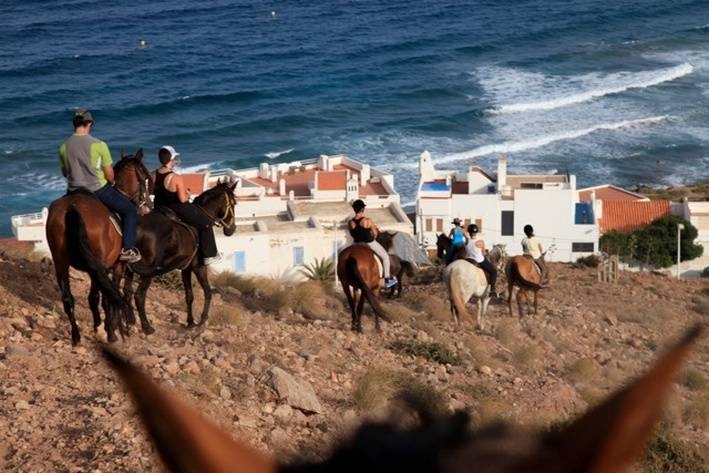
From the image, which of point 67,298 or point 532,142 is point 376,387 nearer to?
point 67,298

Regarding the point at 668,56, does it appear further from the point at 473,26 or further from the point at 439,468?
the point at 439,468

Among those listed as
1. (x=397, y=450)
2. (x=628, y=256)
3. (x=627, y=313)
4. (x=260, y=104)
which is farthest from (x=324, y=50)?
(x=397, y=450)

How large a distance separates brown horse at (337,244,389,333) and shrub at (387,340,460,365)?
34.0 inches

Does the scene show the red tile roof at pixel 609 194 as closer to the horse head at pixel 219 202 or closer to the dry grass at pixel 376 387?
the horse head at pixel 219 202

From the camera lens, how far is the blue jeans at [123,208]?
12.1m

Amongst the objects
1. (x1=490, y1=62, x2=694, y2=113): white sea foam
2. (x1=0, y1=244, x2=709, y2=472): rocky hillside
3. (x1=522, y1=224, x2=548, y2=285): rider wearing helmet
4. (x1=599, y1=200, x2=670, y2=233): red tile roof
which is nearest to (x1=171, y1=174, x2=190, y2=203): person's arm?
(x1=0, y1=244, x2=709, y2=472): rocky hillside

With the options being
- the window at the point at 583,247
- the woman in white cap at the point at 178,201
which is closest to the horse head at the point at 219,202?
the woman in white cap at the point at 178,201

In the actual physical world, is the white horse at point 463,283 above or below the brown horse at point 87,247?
below

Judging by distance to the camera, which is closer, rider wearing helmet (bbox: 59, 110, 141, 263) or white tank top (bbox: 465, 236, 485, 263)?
rider wearing helmet (bbox: 59, 110, 141, 263)

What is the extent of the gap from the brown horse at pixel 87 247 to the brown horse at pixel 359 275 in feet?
13.3

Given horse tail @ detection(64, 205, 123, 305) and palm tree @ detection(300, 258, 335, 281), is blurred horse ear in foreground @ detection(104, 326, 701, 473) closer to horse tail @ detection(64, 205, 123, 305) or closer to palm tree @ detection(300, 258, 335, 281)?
horse tail @ detection(64, 205, 123, 305)

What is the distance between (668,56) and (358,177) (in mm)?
47999

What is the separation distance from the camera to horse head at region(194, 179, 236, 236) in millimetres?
14508

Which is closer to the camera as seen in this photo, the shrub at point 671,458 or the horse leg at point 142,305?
the shrub at point 671,458
